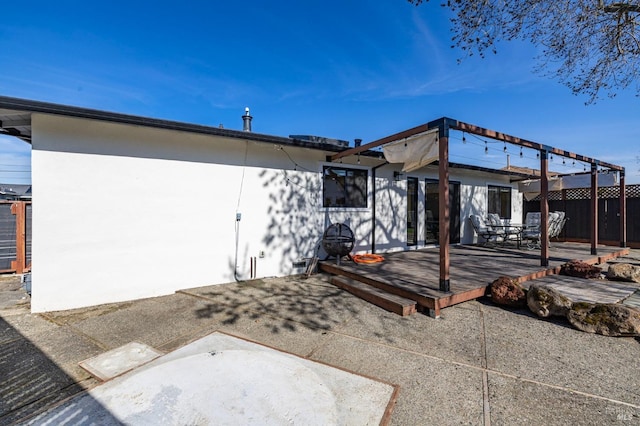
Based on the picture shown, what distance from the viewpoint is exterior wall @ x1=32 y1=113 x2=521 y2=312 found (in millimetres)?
4035

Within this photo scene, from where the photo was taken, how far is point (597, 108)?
644 centimetres

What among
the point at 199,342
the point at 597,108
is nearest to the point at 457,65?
the point at 597,108

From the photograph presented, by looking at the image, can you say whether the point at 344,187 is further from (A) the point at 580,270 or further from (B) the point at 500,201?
(B) the point at 500,201

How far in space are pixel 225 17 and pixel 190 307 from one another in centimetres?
726

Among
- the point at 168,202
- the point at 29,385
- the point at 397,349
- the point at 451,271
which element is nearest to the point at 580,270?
the point at 451,271

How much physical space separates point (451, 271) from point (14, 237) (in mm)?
9658

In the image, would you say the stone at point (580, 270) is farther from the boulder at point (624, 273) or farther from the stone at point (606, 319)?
the stone at point (606, 319)

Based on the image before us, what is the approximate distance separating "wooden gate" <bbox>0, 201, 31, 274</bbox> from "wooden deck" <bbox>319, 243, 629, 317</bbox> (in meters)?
6.25

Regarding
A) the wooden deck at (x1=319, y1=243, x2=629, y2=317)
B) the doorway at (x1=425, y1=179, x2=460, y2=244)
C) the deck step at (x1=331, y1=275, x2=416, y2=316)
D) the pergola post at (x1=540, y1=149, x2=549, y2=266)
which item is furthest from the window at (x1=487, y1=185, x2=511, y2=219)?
the deck step at (x1=331, y1=275, x2=416, y2=316)

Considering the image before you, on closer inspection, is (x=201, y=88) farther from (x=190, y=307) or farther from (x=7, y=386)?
(x=7, y=386)

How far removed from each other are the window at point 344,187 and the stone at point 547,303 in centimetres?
409

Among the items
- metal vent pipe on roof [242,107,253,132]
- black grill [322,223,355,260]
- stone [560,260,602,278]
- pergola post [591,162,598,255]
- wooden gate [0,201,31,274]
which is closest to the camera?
stone [560,260,602,278]

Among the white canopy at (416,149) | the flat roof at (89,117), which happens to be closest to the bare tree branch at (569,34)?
the white canopy at (416,149)

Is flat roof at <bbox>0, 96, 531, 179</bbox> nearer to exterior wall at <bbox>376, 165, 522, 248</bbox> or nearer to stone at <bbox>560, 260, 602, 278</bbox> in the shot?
exterior wall at <bbox>376, 165, 522, 248</bbox>
